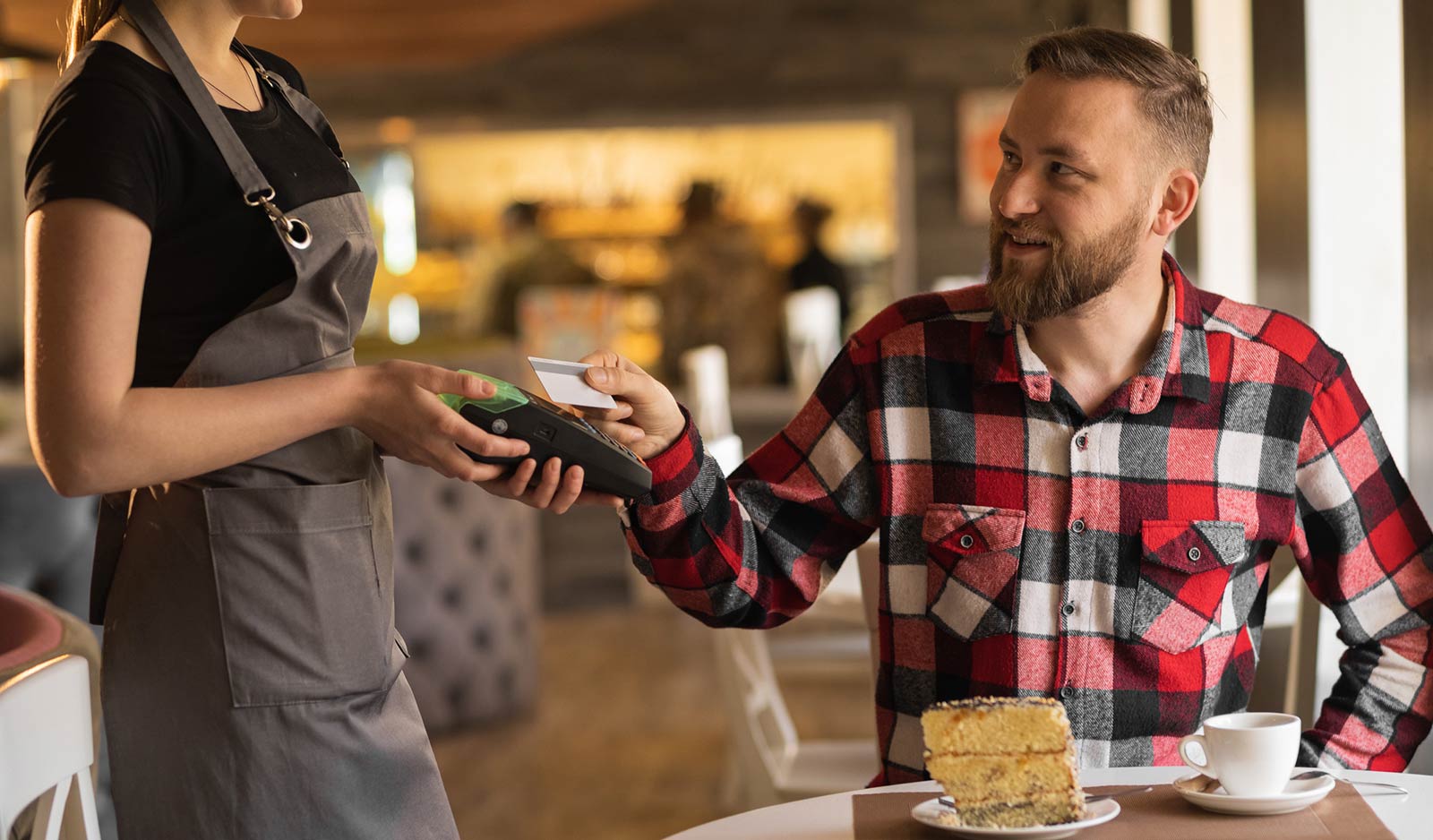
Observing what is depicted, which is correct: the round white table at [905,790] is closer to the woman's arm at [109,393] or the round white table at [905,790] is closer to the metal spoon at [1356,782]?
the metal spoon at [1356,782]

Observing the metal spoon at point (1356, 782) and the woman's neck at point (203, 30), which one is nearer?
the metal spoon at point (1356, 782)

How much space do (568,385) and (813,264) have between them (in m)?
6.26

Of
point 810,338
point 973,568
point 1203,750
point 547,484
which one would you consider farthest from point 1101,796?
point 810,338

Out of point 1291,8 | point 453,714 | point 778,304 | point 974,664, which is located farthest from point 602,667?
point 974,664

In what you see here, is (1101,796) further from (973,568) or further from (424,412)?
(424,412)

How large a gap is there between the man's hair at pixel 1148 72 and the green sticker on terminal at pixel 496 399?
2.46 feet

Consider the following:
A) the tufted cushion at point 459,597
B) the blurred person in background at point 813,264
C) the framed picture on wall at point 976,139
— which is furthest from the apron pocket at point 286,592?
the framed picture on wall at point 976,139

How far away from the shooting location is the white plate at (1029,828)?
1076 millimetres

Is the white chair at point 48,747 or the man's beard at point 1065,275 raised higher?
the man's beard at point 1065,275

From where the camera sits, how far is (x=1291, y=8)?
269cm

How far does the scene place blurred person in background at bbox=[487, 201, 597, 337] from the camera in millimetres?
7195

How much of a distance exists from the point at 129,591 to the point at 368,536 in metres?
0.21

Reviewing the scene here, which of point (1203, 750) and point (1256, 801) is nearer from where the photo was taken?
point (1256, 801)

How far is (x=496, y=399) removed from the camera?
131 cm
